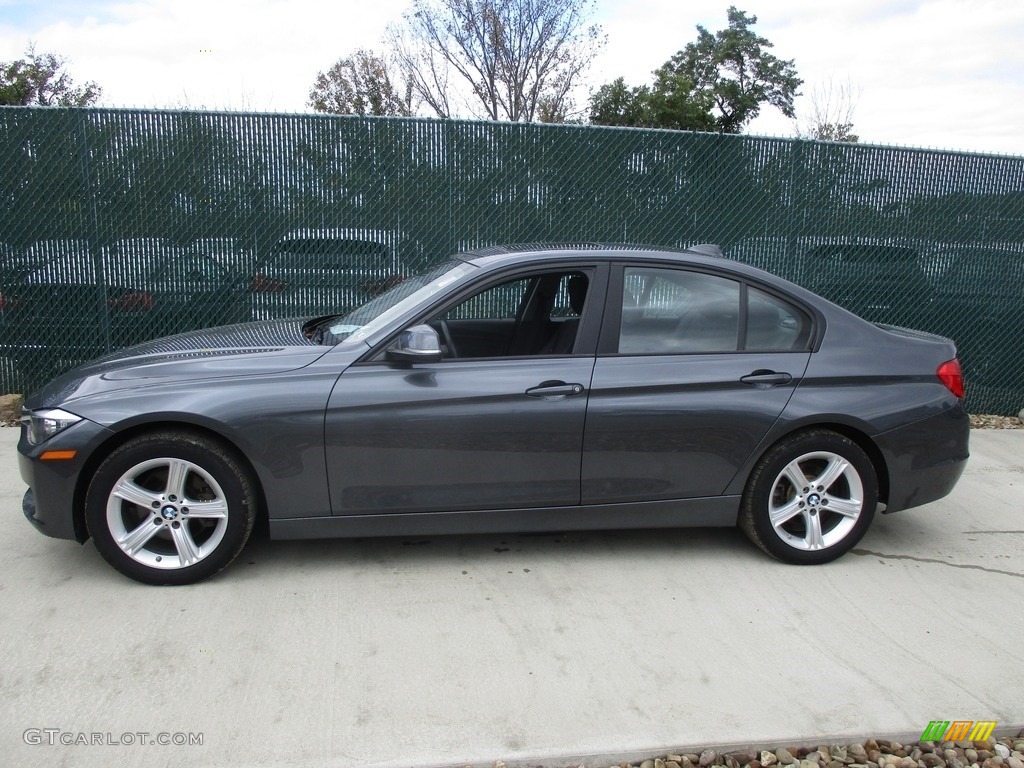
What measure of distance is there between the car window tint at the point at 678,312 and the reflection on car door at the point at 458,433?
31 cm

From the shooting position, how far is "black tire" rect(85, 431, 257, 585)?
362cm

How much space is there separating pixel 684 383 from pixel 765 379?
0.41 meters

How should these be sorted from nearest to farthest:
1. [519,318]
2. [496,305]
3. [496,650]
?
1. [496,650]
2. [519,318]
3. [496,305]

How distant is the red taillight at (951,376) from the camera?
423 cm

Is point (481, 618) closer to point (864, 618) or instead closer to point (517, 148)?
point (864, 618)

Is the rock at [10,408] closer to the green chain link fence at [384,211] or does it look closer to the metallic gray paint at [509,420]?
the green chain link fence at [384,211]

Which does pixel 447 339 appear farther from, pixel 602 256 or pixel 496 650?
pixel 496 650

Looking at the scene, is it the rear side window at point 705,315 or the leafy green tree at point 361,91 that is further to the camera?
the leafy green tree at point 361,91

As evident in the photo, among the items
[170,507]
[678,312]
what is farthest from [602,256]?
[170,507]

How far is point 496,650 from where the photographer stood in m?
3.35

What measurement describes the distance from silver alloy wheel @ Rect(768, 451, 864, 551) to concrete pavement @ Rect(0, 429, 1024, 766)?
185 millimetres

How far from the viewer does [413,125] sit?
692 centimetres

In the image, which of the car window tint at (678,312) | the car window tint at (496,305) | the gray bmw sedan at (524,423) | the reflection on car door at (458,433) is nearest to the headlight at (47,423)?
the gray bmw sedan at (524,423)

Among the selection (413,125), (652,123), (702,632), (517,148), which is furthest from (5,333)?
(652,123)
